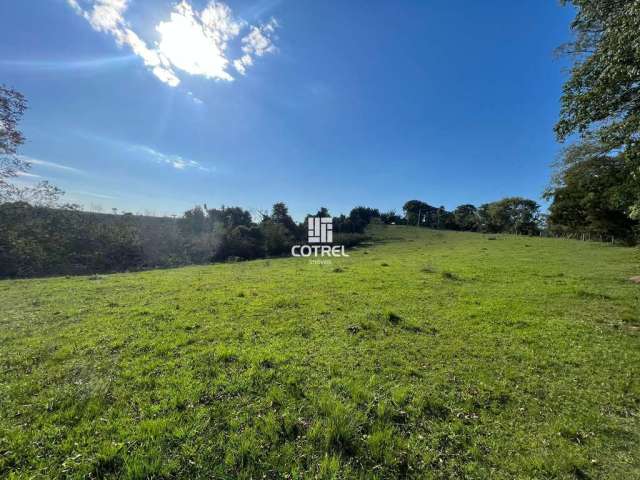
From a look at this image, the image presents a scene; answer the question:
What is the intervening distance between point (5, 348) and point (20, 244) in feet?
61.3

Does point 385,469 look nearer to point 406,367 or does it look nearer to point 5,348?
point 406,367

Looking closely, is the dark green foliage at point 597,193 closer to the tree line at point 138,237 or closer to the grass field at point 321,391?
the grass field at point 321,391

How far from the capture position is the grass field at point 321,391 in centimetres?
296

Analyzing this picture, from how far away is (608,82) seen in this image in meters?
6.43

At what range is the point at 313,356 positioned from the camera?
18.1 ft

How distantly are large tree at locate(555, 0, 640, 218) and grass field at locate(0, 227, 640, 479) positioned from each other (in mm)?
5582

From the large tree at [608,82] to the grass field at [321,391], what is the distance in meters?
5.58

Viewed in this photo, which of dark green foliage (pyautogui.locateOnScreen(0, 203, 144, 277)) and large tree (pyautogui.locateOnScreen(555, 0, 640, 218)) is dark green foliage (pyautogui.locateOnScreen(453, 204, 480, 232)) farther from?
dark green foliage (pyautogui.locateOnScreen(0, 203, 144, 277))

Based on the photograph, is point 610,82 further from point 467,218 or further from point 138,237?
point 467,218

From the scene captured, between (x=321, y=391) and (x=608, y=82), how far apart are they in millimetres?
10607

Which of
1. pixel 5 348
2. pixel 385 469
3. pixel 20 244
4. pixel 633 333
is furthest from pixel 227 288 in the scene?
pixel 20 244

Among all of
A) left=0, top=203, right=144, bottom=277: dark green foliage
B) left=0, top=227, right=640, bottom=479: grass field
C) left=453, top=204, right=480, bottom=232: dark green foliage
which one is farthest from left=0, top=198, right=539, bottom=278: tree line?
left=0, top=227, right=640, bottom=479: grass field

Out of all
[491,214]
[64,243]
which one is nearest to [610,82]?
[64,243]

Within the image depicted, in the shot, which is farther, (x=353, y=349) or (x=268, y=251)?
(x=268, y=251)
